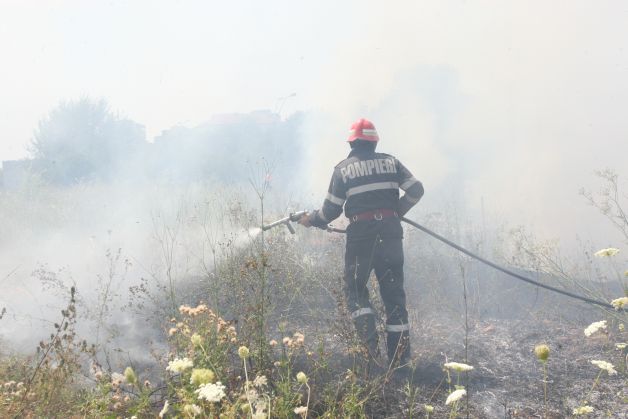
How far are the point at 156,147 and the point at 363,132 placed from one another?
31.2 ft

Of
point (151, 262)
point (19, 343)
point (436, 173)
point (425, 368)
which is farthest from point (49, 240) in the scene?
point (436, 173)

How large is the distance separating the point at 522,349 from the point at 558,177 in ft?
18.2

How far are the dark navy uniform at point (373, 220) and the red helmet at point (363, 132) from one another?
15 cm

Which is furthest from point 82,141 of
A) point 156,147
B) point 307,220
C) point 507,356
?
point 507,356

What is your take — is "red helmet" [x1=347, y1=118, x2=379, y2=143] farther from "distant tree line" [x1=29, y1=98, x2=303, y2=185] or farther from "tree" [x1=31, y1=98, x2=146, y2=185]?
"tree" [x1=31, y1=98, x2=146, y2=185]

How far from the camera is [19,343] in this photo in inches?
158

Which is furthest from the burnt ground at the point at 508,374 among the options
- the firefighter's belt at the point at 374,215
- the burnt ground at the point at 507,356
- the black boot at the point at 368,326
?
the firefighter's belt at the point at 374,215

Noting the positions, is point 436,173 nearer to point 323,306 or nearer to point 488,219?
point 488,219

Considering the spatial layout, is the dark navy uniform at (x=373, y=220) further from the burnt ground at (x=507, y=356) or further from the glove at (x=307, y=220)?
the burnt ground at (x=507, y=356)

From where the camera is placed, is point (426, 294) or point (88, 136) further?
point (88, 136)

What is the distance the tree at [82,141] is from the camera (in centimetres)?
1459

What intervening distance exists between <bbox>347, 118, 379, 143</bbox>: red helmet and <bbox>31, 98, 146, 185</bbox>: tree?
9.93m

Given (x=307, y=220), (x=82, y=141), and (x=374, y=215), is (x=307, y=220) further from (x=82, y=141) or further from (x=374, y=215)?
(x=82, y=141)

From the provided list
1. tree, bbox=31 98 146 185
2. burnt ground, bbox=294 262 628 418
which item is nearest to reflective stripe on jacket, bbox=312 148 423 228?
burnt ground, bbox=294 262 628 418
